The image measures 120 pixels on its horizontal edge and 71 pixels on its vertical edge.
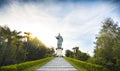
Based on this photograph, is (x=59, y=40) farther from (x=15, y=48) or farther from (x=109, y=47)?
(x=109, y=47)

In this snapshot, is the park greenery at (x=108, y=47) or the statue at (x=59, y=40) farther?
the statue at (x=59, y=40)

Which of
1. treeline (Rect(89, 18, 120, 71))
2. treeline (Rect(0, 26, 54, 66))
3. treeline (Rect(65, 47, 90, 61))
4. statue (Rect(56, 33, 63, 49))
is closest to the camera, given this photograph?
treeline (Rect(89, 18, 120, 71))

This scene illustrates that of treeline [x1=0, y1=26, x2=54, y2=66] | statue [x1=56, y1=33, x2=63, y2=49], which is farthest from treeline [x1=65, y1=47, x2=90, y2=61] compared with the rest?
treeline [x1=0, y1=26, x2=54, y2=66]

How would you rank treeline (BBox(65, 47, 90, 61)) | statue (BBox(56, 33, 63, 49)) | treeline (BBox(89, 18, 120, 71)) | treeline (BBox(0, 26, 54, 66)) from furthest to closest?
statue (BBox(56, 33, 63, 49))
treeline (BBox(65, 47, 90, 61))
treeline (BBox(0, 26, 54, 66))
treeline (BBox(89, 18, 120, 71))

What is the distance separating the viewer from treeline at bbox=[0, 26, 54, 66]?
103 feet

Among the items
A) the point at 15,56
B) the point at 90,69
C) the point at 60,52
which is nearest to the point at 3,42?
the point at 15,56

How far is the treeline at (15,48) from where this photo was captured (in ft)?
103

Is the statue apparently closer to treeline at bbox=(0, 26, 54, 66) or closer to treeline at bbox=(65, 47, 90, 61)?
treeline at bbox=(65, 47, 90, 61)

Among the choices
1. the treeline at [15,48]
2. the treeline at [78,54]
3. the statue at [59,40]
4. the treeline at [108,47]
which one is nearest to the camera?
the treeline at [108,47]

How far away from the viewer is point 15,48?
135 feet

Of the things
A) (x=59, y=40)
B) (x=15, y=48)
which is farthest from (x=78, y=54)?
(x=15, y=48)

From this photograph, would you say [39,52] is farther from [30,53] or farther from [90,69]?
[90,69]

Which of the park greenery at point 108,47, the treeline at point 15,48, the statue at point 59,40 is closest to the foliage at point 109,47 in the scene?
the park greenery at point 108,47

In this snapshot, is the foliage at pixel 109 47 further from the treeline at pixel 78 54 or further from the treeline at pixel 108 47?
the treeline at pixel 78 54
